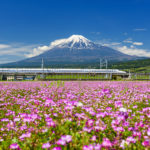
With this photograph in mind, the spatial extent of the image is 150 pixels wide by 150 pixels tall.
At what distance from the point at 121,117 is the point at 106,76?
5473 centimetres

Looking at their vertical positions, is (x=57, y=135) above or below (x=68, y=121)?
below

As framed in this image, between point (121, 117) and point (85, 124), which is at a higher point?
point (121, 117)

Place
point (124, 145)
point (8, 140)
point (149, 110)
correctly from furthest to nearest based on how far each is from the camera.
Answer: point (149, 110)
point (8, 140)
point (124, 145)

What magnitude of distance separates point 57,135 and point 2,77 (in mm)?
50755

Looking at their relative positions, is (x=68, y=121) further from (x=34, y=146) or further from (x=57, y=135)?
(x=34, y=146)

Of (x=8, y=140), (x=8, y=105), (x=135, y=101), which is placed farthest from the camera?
(x=8, y=105)

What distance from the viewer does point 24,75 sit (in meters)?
55.3

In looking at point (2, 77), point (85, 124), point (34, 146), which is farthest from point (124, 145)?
point (2, 77)

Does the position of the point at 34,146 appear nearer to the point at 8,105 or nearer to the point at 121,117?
the point at 121,117

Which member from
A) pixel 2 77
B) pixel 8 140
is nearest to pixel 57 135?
pixel 8 140

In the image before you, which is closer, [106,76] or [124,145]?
[124,145]

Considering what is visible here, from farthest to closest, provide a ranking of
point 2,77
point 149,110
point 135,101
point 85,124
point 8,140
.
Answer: point 2,77
point 135,101
point 149,110
point 8,140
point 85,124

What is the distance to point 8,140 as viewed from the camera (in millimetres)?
2980

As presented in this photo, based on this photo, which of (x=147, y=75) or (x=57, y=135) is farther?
(x=147, y=75)
